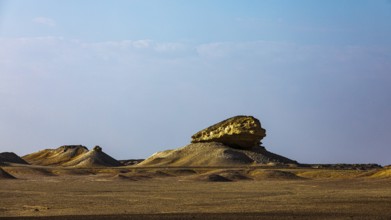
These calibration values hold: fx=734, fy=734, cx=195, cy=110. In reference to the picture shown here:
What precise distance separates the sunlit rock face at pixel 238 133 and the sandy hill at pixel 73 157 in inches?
657

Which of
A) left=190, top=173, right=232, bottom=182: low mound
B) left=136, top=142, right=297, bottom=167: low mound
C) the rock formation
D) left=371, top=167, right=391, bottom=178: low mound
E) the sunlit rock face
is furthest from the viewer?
the sunlit rock face

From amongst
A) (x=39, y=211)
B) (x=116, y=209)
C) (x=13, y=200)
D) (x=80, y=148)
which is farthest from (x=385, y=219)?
(x=80, y=148)

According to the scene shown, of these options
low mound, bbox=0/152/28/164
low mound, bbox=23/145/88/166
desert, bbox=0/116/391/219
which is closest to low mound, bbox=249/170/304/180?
desert, bbox=0/116/391/219

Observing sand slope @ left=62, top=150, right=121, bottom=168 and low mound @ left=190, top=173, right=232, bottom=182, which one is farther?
sand slope @ left=62, top=150, right=121, bottom=168

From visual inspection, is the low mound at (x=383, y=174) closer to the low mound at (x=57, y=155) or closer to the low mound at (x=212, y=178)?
the low mound at (x=212, y=178)

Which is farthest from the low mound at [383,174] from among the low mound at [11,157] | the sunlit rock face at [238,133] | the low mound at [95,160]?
the low mound at [11,157]

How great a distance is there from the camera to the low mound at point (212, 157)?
8012 cm

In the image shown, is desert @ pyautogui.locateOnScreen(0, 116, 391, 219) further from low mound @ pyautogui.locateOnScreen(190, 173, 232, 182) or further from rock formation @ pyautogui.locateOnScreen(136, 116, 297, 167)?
rock formation @ pyautogui.locateOnScreen(136, 116, 297, 167)

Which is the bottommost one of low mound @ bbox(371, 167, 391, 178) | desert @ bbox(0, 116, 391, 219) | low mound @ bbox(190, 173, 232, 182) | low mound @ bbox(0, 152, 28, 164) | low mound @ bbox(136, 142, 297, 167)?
desert @ bbox(0, 116, 391, 219)

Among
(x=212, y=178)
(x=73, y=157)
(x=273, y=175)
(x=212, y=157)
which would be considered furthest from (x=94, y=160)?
(x=212, y=178)

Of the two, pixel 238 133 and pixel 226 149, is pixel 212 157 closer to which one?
pixel 226 149

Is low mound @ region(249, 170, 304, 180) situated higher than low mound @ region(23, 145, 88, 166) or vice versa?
low mound @ region(23, 145, 88, 166)

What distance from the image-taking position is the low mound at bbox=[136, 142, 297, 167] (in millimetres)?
80125

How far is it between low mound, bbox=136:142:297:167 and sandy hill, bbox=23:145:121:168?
423 inches
